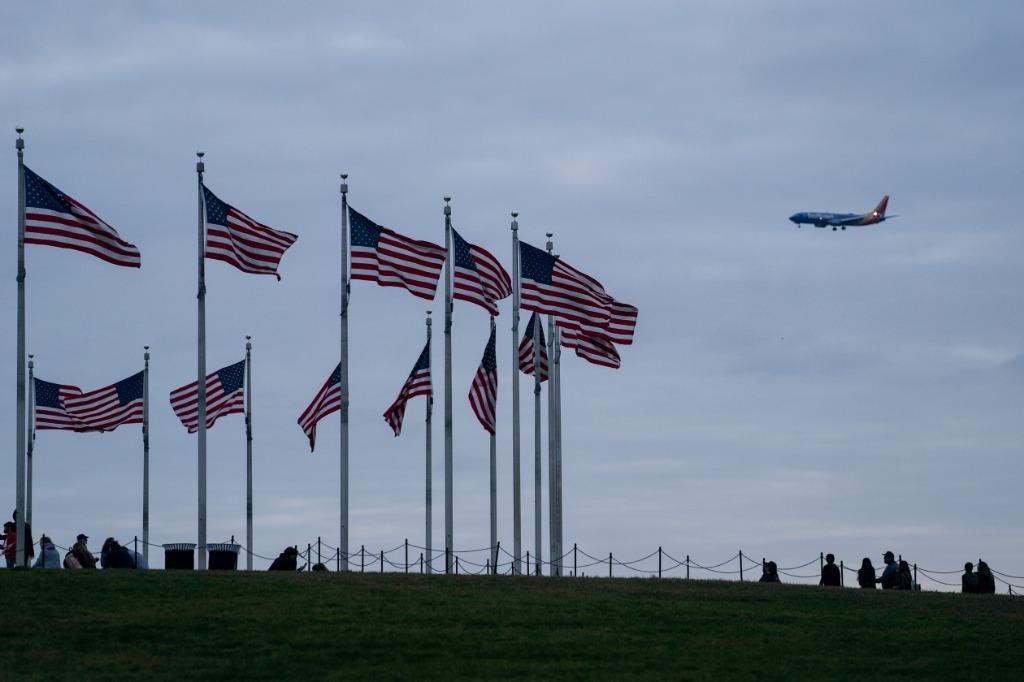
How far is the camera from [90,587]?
1308 inches

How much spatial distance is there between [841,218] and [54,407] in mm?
119793

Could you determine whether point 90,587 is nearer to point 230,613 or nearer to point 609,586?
point 230,613

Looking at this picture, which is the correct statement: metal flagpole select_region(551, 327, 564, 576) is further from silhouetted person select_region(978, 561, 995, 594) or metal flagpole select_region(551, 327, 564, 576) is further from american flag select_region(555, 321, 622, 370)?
silhouetted person select_region(978, 561, 995, 594)

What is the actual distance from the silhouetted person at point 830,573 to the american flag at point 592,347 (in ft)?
30.6

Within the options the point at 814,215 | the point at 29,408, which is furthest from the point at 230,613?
the point at 814,215

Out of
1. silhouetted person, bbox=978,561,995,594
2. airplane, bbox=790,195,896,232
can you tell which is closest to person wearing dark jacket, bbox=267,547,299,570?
silhouetted person, bbox=978,561,995,594

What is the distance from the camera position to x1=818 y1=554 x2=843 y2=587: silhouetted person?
43.5m

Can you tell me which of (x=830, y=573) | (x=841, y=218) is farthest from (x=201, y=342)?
(x=841, y=218)

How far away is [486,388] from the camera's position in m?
49.2

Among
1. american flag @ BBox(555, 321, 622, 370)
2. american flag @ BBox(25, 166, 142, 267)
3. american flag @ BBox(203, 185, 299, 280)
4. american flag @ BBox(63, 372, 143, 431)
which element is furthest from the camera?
american flag @ BBox(63, 372, 143, 431)

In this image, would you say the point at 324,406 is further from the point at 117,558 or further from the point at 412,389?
the point at 117,558

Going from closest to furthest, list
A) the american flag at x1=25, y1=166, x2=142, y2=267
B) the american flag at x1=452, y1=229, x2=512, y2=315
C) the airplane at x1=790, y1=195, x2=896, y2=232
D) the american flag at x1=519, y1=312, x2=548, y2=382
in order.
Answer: the american flag at x1=25, y1=166, x2=142, y2=267 → the american flag at x1=452, y1=229, x2=512, y2=315 → the american flag at x1=519, y1=312, x2=548, y2=382 → the airplane at x1=790, y1=195, x2=896, y2=232

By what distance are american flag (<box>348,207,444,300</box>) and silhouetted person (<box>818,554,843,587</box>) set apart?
11759 mm

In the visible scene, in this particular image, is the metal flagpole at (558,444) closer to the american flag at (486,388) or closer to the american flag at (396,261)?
the american flag at (486,388)
